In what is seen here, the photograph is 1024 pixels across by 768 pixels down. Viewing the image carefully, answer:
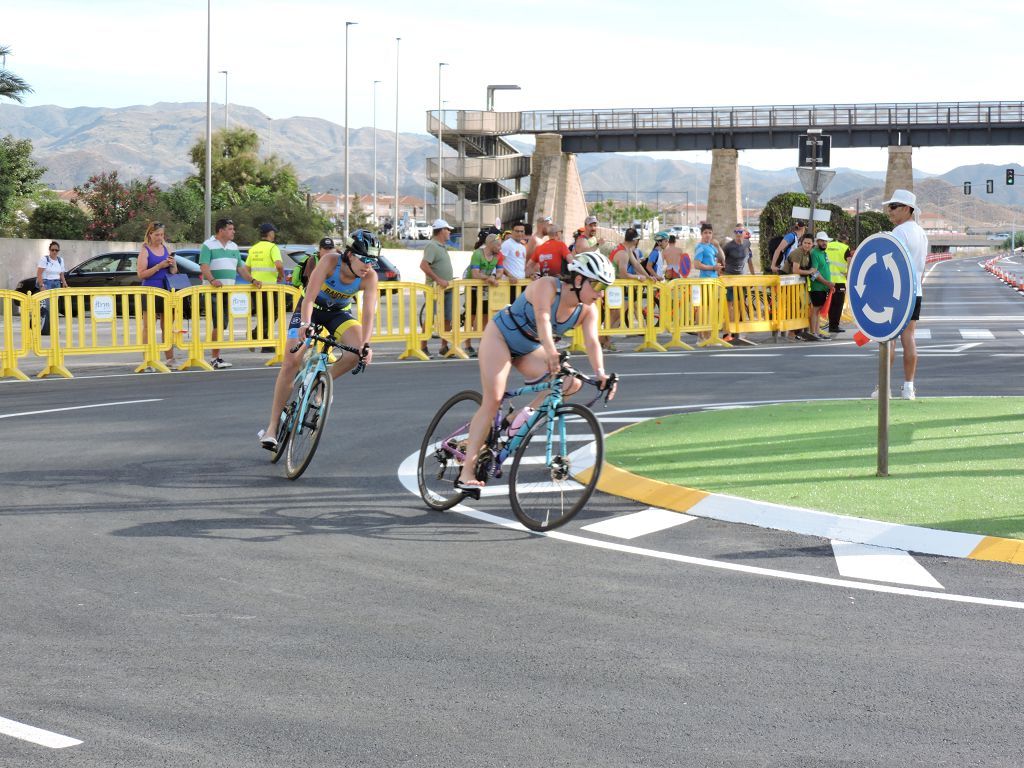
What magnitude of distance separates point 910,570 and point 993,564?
0.51 metres

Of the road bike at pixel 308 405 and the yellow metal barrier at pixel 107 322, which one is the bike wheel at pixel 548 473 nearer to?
the road bike at pixel 308 405

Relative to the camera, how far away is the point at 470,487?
28.8 feet

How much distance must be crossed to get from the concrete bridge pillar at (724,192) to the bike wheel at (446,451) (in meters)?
84.4

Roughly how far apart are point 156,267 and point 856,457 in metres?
12.0

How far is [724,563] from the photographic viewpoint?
7.61 metres

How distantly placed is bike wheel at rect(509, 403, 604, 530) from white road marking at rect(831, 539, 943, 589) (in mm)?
1491

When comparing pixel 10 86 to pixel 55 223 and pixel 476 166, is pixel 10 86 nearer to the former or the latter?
pixel 55 223

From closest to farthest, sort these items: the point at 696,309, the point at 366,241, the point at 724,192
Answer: the point at 366,241 → the point at 696,309 → the point at 724,192

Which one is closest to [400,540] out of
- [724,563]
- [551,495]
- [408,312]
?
[551,495]

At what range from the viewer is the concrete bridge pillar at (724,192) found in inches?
3649

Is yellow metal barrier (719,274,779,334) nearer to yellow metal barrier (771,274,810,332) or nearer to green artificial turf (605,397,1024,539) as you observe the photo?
yellow metal barrier (771,274,810,332)

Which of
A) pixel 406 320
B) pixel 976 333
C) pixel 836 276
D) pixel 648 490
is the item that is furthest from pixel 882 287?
pixel 976 333

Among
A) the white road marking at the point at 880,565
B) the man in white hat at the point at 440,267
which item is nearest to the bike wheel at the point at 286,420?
the white road marking at the point at 880,565

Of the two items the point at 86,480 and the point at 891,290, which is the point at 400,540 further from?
the point at 891,290
